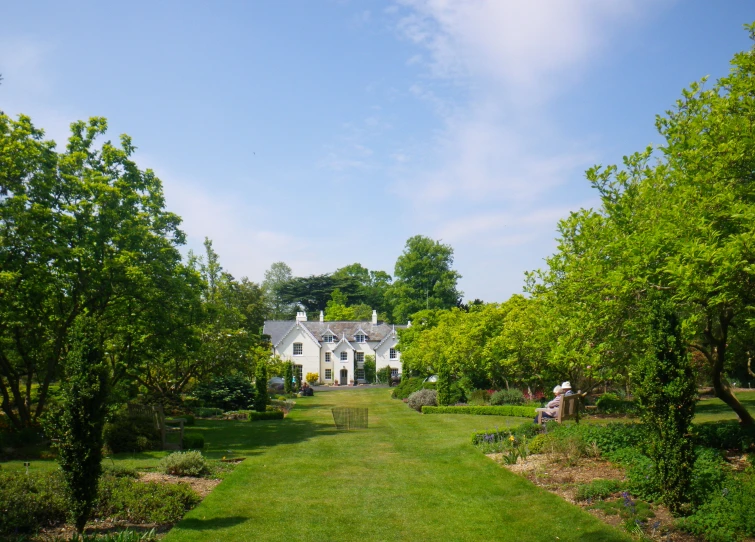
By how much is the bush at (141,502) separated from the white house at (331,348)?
57510 mm

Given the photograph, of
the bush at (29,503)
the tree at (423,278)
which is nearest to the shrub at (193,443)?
the bush at (29,503)

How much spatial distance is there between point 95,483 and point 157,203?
62.9 feet

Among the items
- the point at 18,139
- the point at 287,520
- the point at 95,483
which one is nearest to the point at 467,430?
the point at 287,520

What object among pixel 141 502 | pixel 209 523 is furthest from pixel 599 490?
pixel 141 502

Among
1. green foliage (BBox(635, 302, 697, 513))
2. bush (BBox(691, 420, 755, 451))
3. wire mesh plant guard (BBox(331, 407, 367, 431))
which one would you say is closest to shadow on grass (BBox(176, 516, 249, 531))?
green foliage (BBox(635, 302, 697, 513))

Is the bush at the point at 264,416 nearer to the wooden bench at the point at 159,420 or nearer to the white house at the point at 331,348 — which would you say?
the wooden bench at the point at 159,420

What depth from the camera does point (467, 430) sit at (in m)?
24.4

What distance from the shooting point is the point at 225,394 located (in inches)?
1481

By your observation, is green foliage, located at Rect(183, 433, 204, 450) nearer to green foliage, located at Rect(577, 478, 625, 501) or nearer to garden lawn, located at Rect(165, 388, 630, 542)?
garden lawn, located at Rect(165, 388, 630, 542)

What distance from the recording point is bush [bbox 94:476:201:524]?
10.8 meters

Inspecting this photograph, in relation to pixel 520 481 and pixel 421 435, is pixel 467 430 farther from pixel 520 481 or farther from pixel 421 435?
pixel 520 481

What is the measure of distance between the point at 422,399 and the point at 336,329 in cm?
3942

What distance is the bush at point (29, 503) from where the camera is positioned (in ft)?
32.0

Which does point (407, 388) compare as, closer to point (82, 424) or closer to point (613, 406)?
point (613, 406)
